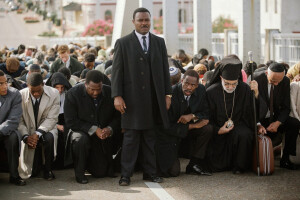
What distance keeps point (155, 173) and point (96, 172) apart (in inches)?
35.0

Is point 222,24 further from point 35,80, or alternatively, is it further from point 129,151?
point 129,151

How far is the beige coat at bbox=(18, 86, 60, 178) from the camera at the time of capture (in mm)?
9766

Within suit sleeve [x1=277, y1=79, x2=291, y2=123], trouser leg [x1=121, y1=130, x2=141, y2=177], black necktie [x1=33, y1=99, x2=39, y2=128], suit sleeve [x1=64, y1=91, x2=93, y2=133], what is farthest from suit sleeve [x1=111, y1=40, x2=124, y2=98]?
suit sleeve [x1=277, y1=79, x2=291, y2=123]

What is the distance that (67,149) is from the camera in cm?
990

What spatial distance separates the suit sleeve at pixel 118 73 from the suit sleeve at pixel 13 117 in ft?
4.72

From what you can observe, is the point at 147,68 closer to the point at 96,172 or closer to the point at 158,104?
the point at 158,104

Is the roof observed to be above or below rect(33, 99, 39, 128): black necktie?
above

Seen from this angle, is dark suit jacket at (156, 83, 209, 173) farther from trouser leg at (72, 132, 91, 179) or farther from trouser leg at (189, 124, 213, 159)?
trouser leg at (72, 132, 91, 179)

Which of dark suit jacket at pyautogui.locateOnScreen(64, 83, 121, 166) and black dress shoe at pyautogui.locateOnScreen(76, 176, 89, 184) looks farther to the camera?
dark suit jacket at pyautogui.locateOnScreen(64, 83, 121, 166)

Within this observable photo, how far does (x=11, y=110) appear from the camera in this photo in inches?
383

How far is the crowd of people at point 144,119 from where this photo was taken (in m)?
9.36

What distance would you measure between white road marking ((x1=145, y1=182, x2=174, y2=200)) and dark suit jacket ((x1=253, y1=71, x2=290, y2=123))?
7.74 feet

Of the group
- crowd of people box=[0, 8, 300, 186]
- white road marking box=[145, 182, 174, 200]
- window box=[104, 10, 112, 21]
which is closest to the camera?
white road marking box=[145, 182, 174, 200]

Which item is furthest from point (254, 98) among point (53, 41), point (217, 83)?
point (53, 41)
